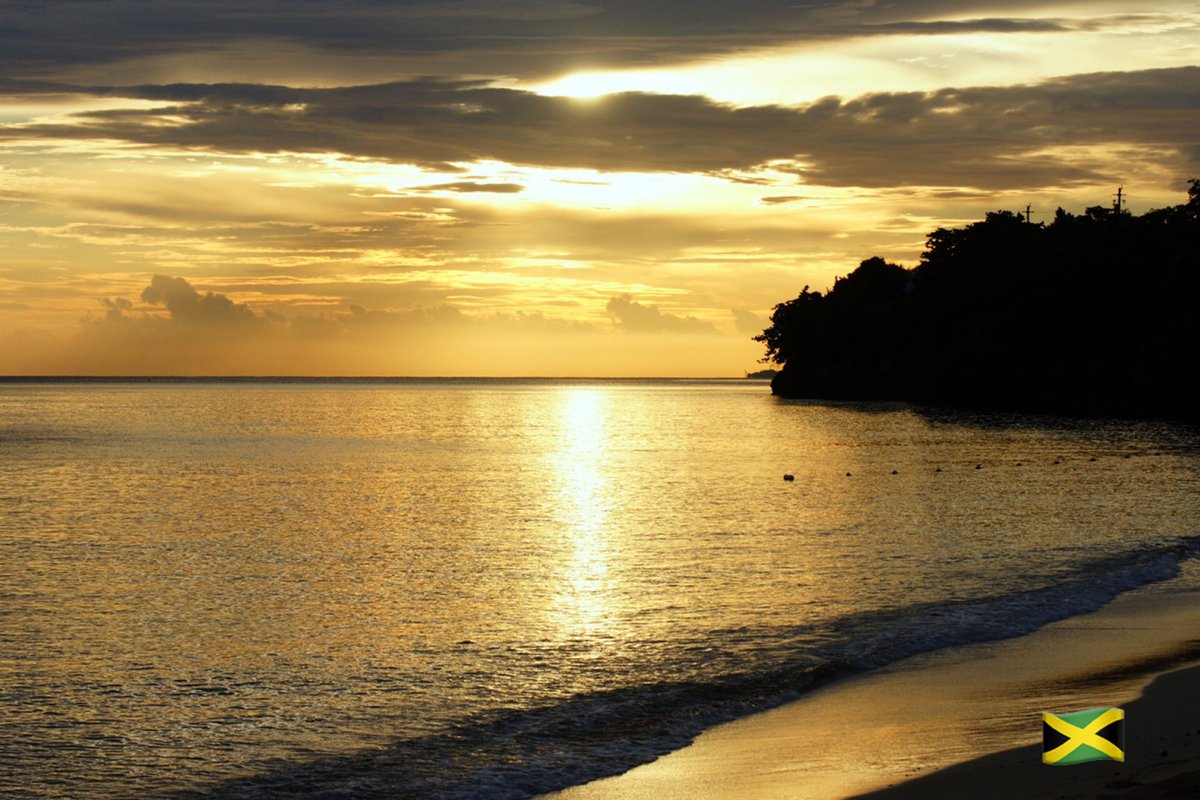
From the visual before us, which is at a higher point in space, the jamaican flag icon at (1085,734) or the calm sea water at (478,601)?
the jamaican flag icon at (1085,734)

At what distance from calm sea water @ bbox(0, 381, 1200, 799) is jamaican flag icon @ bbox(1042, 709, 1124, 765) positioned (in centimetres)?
733

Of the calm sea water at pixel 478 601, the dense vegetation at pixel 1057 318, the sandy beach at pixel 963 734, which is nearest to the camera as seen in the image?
the sandy beach at pixel 963 734

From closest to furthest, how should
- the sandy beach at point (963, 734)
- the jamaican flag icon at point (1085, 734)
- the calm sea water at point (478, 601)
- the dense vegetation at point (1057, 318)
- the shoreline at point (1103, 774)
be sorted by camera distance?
the jamaican flag icon at point (1085, 734)
the shoreline at point (1103, 774)
the sandy beach at point (963, 734)
the calm sea water at point (478, 601)
the dense vegetation at point (1057, 318)

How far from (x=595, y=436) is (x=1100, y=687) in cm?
8184

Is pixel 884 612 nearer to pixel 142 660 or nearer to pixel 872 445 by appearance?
pixel 142 660

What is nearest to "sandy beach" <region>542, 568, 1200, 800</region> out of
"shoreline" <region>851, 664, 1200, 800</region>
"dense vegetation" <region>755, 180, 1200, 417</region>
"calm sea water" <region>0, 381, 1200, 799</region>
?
"shoreline" <region>851, 664, 1200, 800</region>

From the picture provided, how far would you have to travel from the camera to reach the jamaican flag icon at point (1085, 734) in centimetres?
576

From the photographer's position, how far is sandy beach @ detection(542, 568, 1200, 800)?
425 inches

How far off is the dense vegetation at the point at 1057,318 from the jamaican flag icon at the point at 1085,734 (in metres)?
115

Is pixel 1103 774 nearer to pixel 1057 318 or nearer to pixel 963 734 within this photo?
pixel 963 734

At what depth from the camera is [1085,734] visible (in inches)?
229

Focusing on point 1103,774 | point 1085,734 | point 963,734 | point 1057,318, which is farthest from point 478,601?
point 1057,318

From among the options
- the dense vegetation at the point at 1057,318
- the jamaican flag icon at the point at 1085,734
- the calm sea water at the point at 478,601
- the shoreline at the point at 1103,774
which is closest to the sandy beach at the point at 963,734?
the shoreline at the point at 1103,774

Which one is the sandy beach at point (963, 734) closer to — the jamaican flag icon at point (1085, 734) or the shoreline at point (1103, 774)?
the shoreline at point (1103, 774)
